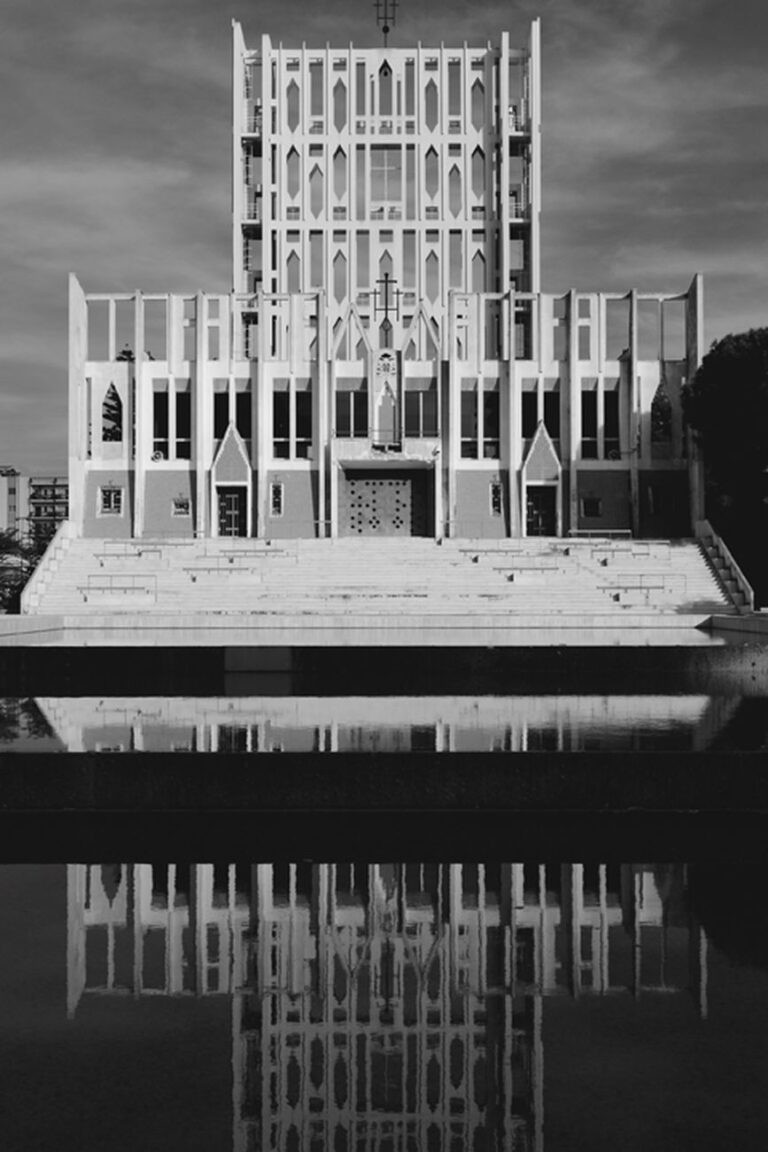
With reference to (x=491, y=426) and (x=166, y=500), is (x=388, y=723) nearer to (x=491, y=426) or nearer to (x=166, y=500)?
(x=166, y=500)

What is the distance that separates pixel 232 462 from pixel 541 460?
12262 millimetres

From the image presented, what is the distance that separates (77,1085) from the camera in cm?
441

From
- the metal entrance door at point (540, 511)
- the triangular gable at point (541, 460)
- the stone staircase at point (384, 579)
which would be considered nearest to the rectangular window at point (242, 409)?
the stone staircase at point (384, 579)

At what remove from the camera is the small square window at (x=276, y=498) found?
4672 cm

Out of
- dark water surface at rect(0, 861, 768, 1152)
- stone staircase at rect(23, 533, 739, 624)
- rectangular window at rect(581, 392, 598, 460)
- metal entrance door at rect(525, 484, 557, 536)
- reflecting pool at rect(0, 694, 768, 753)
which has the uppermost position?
rectangular window at rect(581, 392, 598, 460)

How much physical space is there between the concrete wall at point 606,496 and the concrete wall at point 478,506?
2.95 m

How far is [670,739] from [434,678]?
7.40 m

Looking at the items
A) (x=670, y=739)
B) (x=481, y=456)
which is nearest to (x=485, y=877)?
(x=670, y=739)

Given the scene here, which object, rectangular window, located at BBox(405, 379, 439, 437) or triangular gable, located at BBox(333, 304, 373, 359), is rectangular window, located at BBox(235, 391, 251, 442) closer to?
triangular gable, located at BBox(333, 304, 373, 359)

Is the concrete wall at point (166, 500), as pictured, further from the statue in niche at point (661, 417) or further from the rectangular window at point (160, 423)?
the statue in niche at point (661, 417)

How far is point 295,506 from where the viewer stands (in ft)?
153

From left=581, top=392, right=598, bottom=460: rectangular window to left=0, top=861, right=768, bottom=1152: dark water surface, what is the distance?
134ft

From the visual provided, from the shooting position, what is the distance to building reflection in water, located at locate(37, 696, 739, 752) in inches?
420

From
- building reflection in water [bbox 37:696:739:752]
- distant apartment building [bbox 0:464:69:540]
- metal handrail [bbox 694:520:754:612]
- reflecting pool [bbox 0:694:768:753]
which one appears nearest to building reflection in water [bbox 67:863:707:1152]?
reflecting pool [bbox 0:694:768:753]
